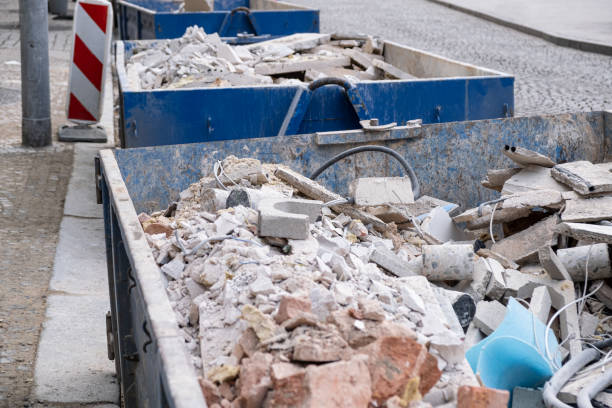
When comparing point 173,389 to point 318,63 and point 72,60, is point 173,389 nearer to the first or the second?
point 318,63

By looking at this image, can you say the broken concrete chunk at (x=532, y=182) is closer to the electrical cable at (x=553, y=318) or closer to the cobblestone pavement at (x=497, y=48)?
the electrical cable at (x=553, y=318)

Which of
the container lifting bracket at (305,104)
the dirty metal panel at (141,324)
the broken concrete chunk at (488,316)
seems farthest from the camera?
the container lifting bracket at (305,104)

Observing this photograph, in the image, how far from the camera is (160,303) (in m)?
2.07

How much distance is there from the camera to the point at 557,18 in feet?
58.7

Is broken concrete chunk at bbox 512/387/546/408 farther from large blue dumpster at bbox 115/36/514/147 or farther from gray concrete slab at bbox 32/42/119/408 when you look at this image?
large blue dumpster at bbox 115/36/514/147

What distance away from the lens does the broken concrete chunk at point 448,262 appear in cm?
342

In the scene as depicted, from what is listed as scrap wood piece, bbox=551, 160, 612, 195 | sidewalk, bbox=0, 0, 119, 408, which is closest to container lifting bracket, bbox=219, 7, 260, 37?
sidewalk, bbox=0, 0, 119, 408

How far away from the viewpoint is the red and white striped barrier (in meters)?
7.80

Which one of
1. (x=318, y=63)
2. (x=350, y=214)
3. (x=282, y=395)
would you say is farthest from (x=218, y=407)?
(x=318, y=63)

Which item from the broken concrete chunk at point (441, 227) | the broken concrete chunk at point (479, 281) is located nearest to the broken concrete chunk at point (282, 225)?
the broken concrete chunk at point (479, 281)

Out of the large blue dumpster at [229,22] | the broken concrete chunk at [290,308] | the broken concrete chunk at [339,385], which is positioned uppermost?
the large blue dumpster at [229,22]

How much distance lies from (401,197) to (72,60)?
5.04 metres

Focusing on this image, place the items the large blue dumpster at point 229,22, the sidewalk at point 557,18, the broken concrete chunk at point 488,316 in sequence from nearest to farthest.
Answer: the broken concrete chunk at point 488,316
the large blue dumpster at point 229,22
the sidewalk at point 557,18

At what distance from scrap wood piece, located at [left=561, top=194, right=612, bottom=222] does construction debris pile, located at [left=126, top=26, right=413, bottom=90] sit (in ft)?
8.71
